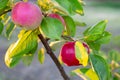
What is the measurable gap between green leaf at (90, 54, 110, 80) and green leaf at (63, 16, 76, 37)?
0.08 metres

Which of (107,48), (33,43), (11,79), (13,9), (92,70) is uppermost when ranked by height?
(13,9)

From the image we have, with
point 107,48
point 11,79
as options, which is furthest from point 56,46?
point 107,48

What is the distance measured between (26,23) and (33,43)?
86 mm

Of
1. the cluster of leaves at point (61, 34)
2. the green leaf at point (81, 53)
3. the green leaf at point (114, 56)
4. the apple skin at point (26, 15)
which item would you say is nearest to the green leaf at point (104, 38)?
the cluster of leaves at point (61, 34)

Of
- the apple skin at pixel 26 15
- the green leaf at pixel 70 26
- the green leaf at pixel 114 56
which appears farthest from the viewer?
the green leaf at pixel 114 56

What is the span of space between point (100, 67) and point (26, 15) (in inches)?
8.9

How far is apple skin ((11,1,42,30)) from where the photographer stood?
885 mm

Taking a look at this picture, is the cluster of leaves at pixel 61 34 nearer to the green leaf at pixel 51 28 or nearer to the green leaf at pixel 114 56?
the green leaf at pixel 51 28

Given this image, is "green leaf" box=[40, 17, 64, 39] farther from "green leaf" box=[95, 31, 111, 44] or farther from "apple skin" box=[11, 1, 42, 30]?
"green leaf" box=[95, 31, 111, 44]

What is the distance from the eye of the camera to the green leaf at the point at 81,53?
928 millimetres

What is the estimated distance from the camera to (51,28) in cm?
92

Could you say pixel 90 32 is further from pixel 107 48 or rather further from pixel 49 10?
pixel 107 48

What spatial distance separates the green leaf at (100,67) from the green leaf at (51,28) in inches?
4.8

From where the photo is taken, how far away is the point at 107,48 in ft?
17.8
